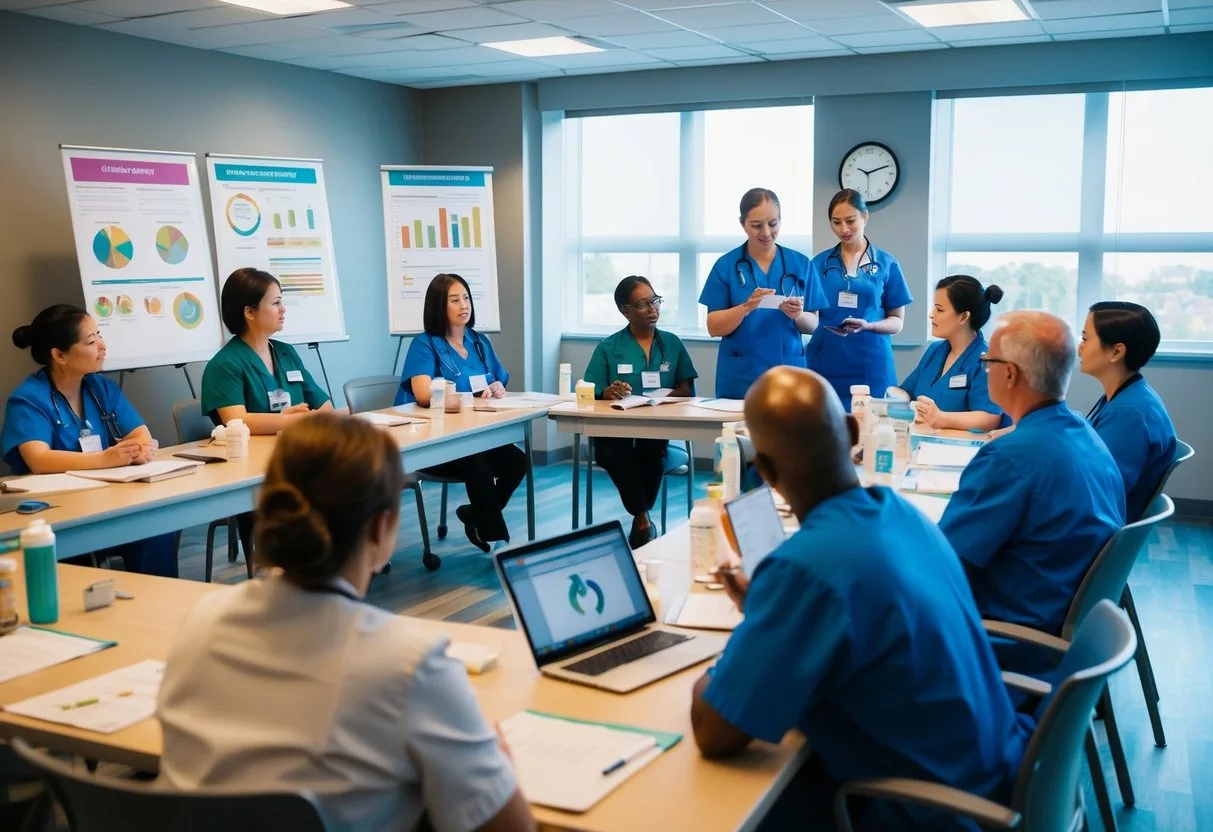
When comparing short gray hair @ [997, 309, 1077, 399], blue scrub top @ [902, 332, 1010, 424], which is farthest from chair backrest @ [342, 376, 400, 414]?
short gray hair @ [997, 309, 1077, 399]

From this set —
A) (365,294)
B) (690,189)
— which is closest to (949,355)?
(690,189)

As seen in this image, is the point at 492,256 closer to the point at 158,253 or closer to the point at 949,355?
the point at 158,253

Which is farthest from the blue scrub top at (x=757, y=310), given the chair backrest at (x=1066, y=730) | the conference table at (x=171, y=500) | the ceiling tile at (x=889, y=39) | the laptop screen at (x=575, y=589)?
the chair backrest at (x=1066, y=730)

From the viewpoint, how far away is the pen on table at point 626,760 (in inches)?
61.4

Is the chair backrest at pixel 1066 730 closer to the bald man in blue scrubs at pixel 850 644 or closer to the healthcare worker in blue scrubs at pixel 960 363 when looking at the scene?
the bald man in blue scrubs at pixel 850 644

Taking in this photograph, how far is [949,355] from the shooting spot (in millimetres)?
4469

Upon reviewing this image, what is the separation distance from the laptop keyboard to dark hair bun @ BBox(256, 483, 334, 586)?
76 cm

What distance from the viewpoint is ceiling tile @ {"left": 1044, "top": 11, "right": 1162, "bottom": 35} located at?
5.37 metres

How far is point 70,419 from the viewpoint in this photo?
384cm

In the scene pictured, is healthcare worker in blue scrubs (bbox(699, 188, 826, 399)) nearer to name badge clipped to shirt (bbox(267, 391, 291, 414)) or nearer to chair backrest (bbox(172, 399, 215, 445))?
name badge clipped to shirt (bbox(267, 391, 291, 414))

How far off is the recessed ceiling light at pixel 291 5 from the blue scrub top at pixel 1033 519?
399 centimetres

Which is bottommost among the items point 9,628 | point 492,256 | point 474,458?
point 474,458

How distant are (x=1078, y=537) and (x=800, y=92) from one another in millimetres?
4939

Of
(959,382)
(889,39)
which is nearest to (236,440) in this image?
(959,382)
